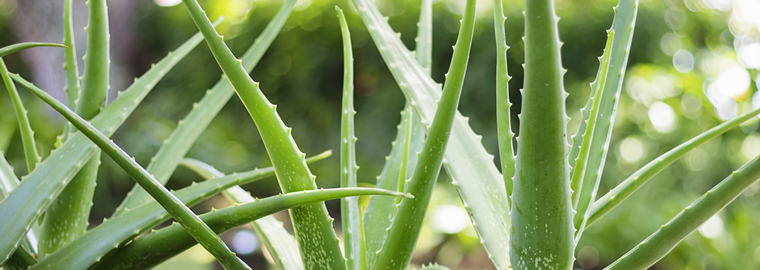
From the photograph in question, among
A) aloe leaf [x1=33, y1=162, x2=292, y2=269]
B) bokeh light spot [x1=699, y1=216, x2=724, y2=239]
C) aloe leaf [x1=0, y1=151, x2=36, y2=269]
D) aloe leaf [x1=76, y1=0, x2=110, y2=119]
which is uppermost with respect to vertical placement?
aloe leaf [x1=76, y1=0, x2=110, y2=119]

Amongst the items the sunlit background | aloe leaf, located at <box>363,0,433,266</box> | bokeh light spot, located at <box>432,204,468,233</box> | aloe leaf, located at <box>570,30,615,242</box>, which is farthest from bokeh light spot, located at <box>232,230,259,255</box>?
aloe leaf, located at <box>570,30,615,242</box>

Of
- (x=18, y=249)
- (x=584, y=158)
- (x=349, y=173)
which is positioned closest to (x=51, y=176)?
(x=18, y=249)

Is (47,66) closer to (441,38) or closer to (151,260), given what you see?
(441,38)

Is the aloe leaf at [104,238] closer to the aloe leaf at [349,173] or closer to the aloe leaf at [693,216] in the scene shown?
the aloe leaf at [349,173]

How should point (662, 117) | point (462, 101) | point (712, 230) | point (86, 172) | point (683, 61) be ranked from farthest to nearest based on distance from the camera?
1. point (462, 101)
2. point (683, 61)
3. point (662, 117)
4. point (712, 230)
5. point (86, 172)

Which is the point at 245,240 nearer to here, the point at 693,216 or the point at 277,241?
the point at 277,241

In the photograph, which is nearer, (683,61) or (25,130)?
(25,130)

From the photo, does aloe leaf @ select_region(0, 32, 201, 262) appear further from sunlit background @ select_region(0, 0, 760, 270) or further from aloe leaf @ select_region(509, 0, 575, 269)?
sunlit background @ select_region(0, 0, 760, 270)
